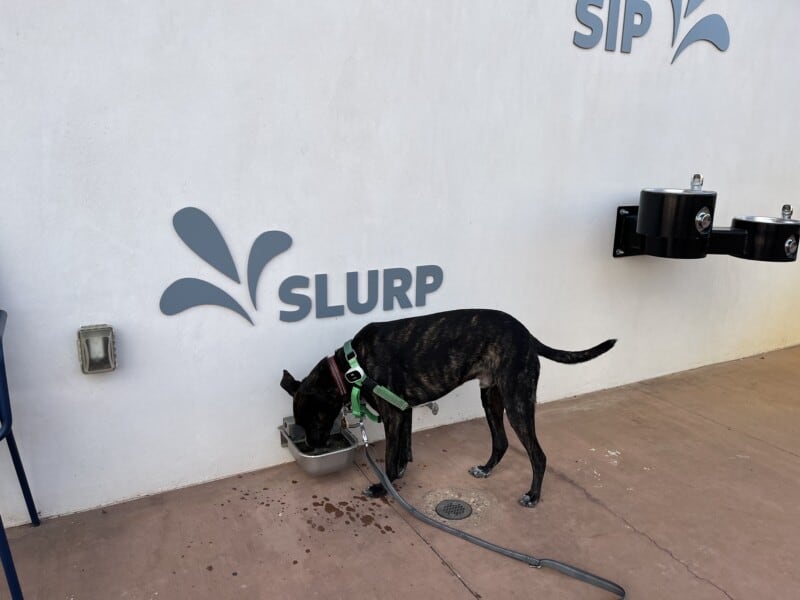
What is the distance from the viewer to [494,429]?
3199mm

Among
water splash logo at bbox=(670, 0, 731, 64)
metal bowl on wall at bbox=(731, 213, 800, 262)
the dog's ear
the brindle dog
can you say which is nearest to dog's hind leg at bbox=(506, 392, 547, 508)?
the brindle dog

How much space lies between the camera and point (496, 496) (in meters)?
3.02

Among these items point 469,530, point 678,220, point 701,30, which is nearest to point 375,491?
point 469,530

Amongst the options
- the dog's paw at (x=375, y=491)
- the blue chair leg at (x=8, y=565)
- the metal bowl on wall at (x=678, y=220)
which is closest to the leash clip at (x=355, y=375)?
the dog's paw at (x=375, y=491)

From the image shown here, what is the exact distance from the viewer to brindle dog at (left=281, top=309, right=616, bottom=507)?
2.83 m

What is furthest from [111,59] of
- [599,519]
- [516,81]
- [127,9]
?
[599,519]

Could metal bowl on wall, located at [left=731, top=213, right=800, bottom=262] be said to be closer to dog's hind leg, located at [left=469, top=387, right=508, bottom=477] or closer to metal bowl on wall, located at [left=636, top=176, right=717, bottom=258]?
metal bowl on wall, located at [left=636, top=176, right=717, bottom=258]

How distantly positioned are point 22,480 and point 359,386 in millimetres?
1605

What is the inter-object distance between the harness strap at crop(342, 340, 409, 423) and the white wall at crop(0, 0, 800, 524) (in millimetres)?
499

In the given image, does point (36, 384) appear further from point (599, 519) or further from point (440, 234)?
point (599, 519)

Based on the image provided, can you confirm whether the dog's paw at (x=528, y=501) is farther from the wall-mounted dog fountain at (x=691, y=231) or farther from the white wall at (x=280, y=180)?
the wall-mounted dog fountain at (x=691, y=231)

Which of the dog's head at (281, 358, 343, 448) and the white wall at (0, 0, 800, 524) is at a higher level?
the white wall at (0, 0, 800, 524)

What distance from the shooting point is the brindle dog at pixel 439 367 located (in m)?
2.83

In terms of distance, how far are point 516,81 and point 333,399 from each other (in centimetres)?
225
